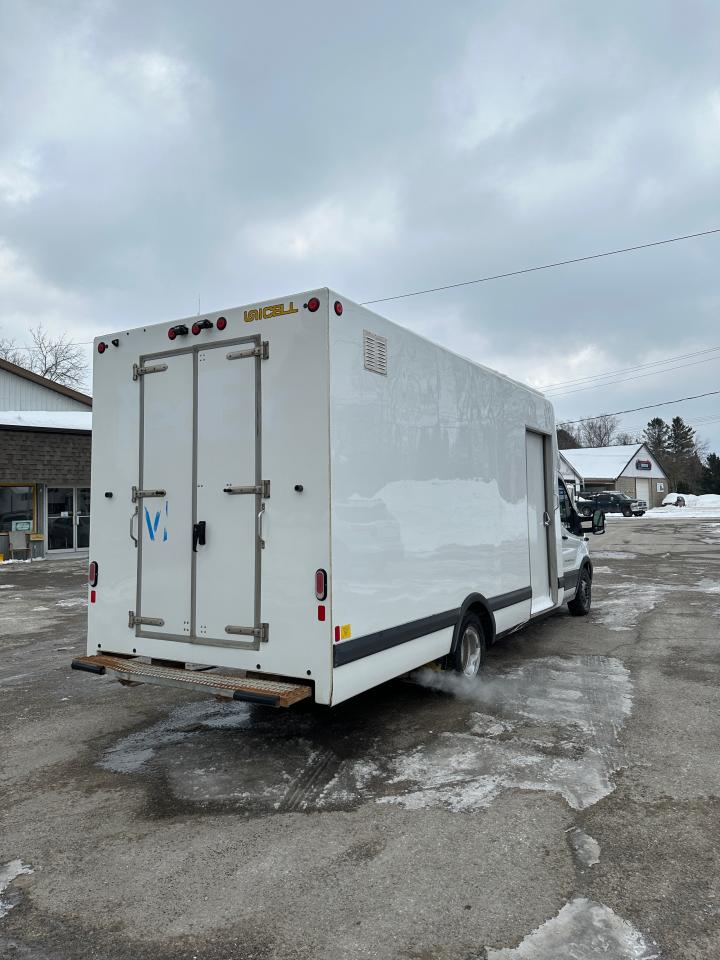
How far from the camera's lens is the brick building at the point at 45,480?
1970 cm

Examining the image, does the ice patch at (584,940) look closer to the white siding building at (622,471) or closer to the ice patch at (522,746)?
the ice patch at (522,746)

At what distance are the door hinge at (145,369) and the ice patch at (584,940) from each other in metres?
4.16

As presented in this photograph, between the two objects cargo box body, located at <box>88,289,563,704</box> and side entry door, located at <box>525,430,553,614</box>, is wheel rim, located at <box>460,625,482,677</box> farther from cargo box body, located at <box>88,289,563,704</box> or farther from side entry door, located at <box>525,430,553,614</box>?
side entry door, located at <box>525,430,553,614</box>

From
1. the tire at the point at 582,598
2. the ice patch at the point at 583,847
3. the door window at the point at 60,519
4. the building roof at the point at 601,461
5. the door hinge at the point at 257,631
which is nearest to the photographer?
the ice patch at the point at 583,847

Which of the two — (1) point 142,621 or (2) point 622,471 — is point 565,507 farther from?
(2) point 622,471

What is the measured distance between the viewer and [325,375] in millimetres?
4371

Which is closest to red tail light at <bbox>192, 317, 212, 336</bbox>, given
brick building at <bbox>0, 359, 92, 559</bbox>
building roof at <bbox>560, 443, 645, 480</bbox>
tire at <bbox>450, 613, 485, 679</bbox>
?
tire at <bbox>450, 613, 485, 679</bbox>

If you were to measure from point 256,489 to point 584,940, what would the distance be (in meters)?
3.02

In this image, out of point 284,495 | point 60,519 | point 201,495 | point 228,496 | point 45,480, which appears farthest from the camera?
point 60,519

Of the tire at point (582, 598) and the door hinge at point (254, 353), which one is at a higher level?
the door hinge at point (254, 353)

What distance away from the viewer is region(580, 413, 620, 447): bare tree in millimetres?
98206

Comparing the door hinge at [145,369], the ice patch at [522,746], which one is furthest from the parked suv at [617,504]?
the door hinge at [145,369]

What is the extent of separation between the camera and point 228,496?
4742 millimetres

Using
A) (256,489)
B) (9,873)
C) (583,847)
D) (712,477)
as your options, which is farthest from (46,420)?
(712,477)
